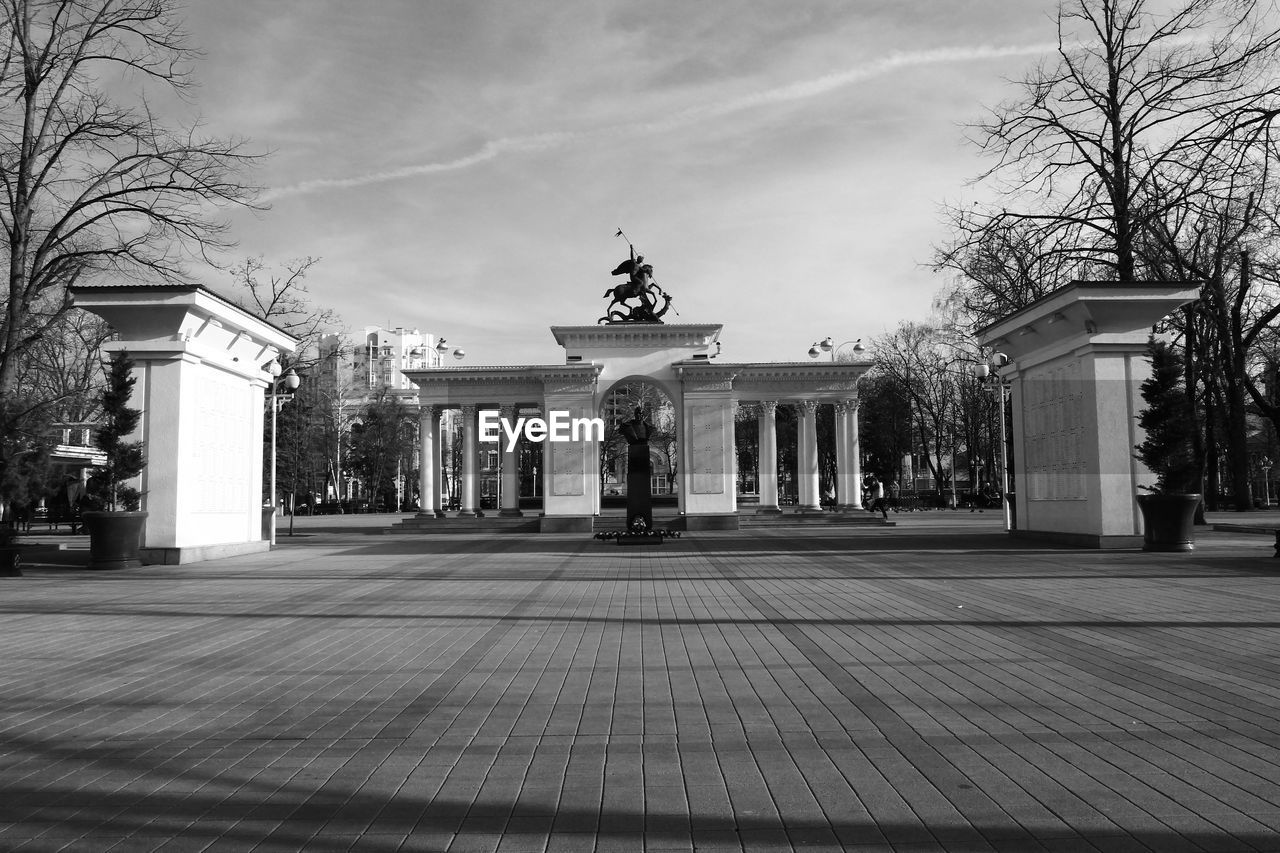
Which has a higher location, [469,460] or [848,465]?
[469,460]

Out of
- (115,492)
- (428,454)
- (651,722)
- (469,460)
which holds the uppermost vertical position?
(428,454)

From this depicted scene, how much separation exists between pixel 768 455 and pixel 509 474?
1234 cm

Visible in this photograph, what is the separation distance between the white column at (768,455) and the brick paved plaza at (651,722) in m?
31.1

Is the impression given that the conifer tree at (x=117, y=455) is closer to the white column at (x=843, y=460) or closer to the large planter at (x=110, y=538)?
the large planter at (x=110, y=538)

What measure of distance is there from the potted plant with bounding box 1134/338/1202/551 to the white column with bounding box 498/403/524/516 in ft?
96.6

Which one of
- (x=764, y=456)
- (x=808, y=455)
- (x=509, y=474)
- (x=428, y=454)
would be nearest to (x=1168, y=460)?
→ (x=808, y=455)

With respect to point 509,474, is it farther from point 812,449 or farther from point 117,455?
point 117,455

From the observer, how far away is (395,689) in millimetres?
6660

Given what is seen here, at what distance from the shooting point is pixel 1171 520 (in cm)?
1748

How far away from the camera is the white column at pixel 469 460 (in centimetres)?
4291

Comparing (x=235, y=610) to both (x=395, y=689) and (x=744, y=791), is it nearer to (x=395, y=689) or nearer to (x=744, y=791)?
(x=395, y=689)

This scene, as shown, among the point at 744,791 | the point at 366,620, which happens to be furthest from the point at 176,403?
the point at 744,791

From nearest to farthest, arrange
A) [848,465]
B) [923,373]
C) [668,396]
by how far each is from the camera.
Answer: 1. [668,396]
2. [848,465]
3. [923,373]

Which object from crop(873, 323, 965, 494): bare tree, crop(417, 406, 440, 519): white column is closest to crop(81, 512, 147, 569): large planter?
crop(417, 406, 440, 519): white column
